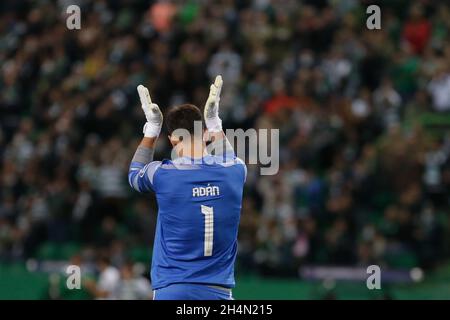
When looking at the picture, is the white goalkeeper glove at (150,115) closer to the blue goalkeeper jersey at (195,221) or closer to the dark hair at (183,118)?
the blue goalkeeper jersey at (195,221)

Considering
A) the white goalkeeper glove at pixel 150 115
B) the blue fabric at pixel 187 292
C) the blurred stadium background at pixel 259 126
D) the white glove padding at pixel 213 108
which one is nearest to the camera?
the blue fabric at pixel 187 292

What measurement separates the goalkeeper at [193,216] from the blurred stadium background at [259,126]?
6937 mm

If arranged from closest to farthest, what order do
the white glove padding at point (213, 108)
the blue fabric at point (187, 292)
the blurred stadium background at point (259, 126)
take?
the blue fabric at point (187, 292) < the white glove padding at point (213, 108) < the blurred stadium background at point (259, 126)

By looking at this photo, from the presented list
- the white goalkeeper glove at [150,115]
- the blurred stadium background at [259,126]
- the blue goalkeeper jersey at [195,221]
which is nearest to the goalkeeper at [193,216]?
the blue goalkeeper jersey at [195,221]

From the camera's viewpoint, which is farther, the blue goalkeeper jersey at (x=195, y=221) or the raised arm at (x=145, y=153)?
the raised arm at (x=145, y=153)

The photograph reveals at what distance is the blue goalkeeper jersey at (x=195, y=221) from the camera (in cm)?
776

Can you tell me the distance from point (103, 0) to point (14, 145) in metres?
3.98

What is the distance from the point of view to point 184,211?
779 centimetres

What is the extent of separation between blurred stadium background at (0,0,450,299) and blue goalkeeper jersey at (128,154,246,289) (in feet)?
22.8

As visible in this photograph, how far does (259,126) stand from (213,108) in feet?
32.5

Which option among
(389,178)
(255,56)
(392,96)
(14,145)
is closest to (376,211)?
(389,178)

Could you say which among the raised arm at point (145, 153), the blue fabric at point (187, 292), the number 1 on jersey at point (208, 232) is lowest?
the blue fabric at point (187, 292)

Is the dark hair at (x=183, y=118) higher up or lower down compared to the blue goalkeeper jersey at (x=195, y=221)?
higher up
